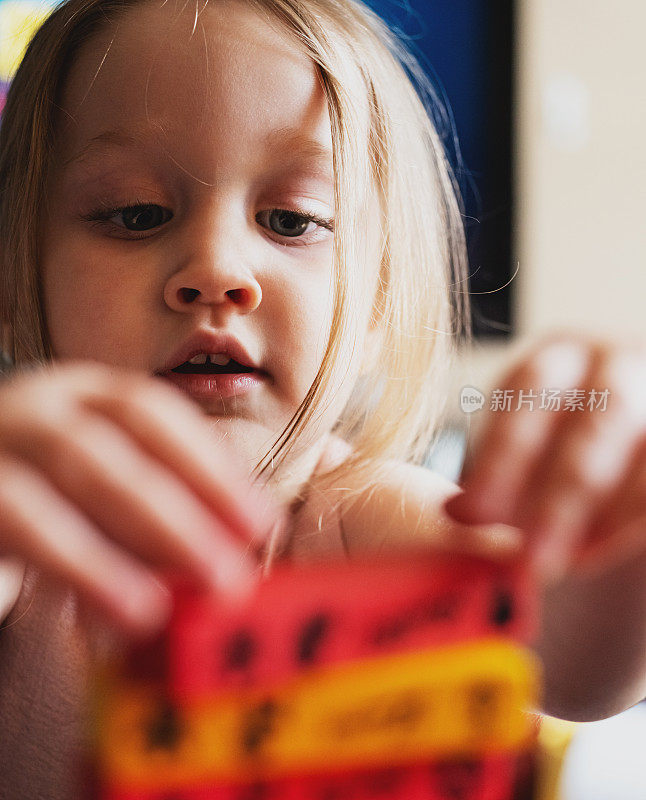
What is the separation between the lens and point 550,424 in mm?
152

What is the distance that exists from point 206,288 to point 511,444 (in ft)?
0.26

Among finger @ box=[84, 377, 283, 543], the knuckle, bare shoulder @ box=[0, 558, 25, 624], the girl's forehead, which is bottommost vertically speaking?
bare shoulder @ box=[0, 558, 25, 624]

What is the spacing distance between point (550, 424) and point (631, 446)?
2 cm

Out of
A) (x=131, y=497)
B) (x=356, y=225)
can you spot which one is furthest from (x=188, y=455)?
(x=356, y=225)

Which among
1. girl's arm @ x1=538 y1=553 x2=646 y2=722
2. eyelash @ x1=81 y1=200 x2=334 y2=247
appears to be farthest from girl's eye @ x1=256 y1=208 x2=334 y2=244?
girl's arm @ x1=538 y1=553 x2=646 y2=722

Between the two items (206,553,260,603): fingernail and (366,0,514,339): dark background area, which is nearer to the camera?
Result: (206,553,260,603): fingernail

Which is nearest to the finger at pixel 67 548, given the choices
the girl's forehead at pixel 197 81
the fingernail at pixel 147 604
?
the fingernail at pixel 147 604

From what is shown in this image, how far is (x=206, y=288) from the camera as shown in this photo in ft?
0.60

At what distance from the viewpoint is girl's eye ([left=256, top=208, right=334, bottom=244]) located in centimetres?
20

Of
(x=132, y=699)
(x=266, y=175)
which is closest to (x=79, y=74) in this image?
(x=266, y=175)

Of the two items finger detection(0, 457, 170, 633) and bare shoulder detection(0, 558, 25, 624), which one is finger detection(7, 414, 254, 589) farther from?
bare shoulder detection(0, 558, 25, 624)

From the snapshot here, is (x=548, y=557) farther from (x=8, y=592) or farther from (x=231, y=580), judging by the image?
(x=8, y=592)

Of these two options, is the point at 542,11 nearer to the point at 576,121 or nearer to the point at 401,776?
the point at 576,121

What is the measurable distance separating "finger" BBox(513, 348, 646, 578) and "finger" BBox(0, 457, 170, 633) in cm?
→ 7
